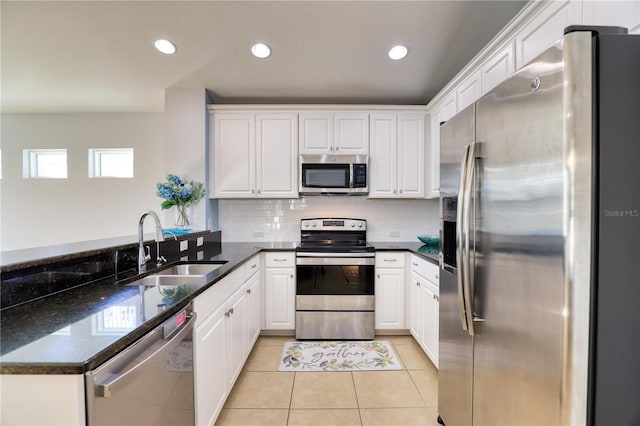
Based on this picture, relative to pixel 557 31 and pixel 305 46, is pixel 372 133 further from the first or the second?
pixel 557 31

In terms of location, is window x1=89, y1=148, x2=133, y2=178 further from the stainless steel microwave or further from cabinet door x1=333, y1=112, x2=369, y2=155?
cabinet door x1=333, y1=112, x2=369, y2=155

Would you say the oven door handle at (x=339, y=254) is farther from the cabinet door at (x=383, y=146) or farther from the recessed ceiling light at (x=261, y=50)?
the recessed ceiling light at (x=261, y=50)

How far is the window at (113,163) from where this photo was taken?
4.04 meters

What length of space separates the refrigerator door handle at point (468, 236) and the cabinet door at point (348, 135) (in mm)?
2038

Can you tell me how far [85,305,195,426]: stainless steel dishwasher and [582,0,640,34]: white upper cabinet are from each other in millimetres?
2027

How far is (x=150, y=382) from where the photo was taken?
1018mm

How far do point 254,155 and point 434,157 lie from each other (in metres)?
1.92

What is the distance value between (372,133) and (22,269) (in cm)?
293

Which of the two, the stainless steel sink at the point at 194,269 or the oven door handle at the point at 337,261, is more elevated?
the stainless steel sink at the point at 194,269

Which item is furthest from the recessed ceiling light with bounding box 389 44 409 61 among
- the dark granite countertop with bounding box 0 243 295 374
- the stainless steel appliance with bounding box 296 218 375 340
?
the dark granite countertop with bounding box 0 243 295 374

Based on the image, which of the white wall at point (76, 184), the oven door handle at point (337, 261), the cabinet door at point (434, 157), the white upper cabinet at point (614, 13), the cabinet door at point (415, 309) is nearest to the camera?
the white upper cabinet at point (614, 13)

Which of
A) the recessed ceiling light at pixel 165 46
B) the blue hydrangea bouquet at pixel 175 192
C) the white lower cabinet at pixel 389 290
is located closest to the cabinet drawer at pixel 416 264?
the white lower cabinet at pixel 389 290

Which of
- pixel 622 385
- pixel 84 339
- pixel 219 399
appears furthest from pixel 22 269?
pixel 622 385

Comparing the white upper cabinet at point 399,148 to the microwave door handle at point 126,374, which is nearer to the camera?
the microwave door handle at point 126,374
